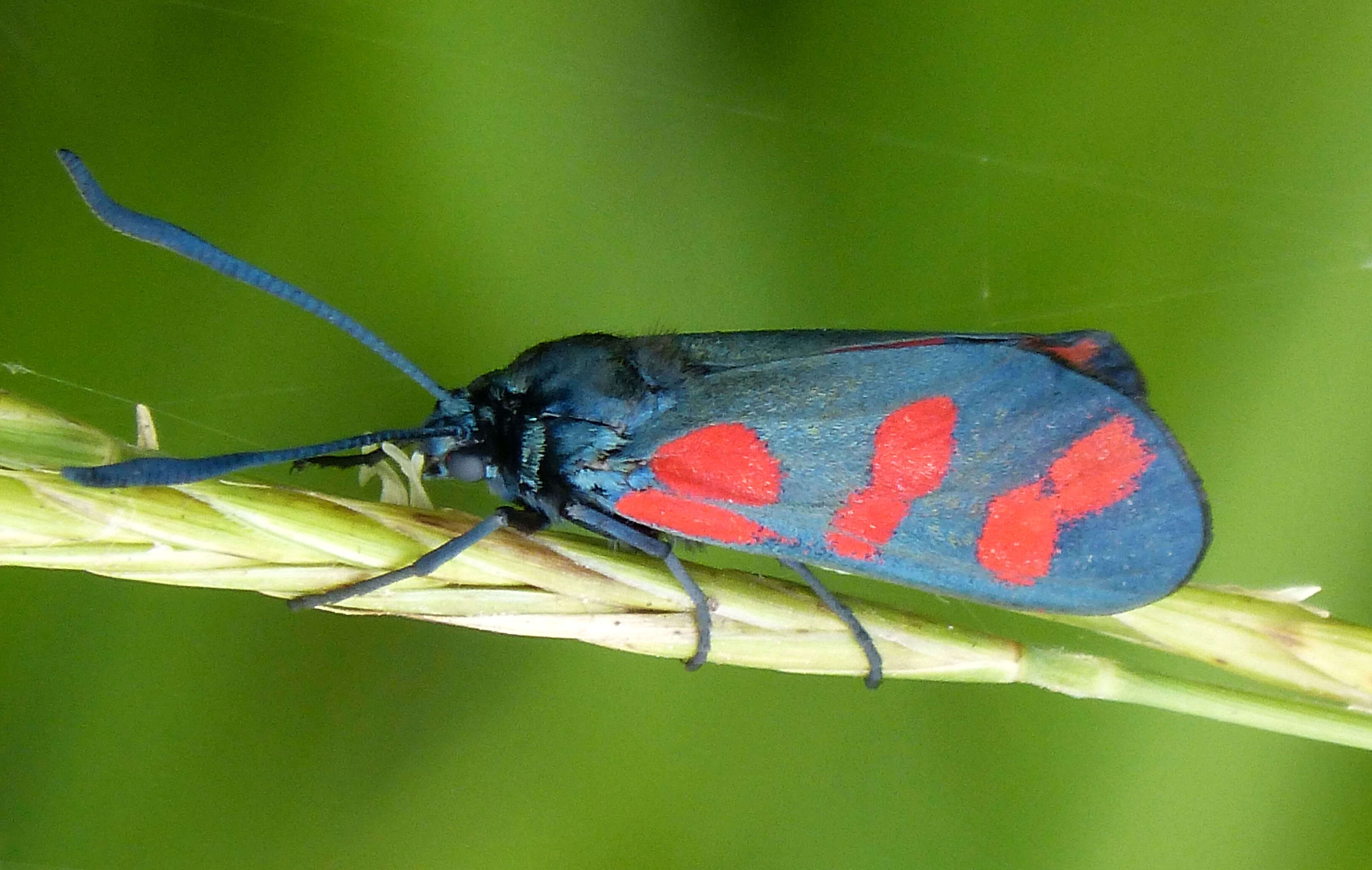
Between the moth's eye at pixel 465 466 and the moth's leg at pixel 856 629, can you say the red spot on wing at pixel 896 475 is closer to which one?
the moth's leg at pixel 856 629

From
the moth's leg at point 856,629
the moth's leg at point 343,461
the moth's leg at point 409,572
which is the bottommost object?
the moth's leg at point 856,629

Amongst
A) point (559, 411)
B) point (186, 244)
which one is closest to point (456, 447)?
point (559, 411)

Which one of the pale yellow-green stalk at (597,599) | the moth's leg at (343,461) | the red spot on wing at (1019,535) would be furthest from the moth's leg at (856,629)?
the moth's leg at (343,461)

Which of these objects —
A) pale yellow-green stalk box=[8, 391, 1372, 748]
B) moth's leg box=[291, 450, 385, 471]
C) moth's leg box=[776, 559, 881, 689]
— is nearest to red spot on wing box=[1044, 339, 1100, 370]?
pale yellow-green stalk box=[8, 391, 1372, 748]

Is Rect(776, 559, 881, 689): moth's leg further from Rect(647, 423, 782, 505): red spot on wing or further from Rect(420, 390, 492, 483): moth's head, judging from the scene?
Rect(420, 390, 492, 483): moth's head

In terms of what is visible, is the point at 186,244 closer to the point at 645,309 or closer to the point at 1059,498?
the point at 1059,498

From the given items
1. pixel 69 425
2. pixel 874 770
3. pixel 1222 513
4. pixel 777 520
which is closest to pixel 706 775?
pixel 874 770
